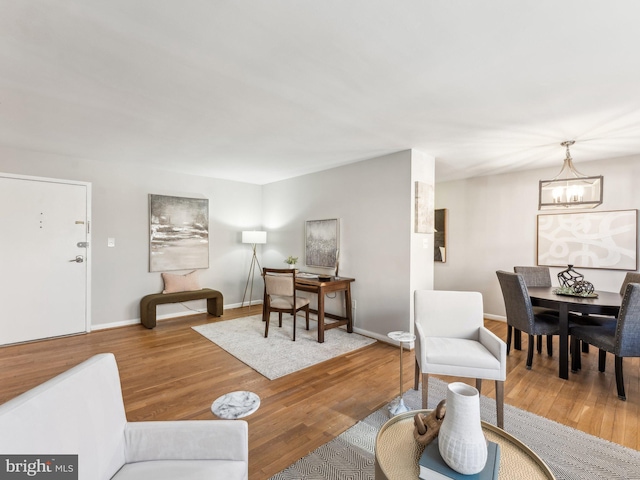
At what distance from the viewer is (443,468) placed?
1142 millimetres

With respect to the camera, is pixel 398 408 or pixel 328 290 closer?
pixel 398 408

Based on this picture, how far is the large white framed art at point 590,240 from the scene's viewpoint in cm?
383

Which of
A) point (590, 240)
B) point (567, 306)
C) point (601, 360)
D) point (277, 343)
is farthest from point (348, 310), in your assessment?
point (590, 240)

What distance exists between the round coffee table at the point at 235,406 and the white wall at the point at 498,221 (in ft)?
15.4

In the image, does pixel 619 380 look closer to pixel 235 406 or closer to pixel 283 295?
pixel 235 406

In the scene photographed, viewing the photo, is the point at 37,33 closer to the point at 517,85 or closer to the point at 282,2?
the point at 282,2

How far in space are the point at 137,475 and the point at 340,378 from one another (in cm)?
197

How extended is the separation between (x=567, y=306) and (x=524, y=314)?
0.36m

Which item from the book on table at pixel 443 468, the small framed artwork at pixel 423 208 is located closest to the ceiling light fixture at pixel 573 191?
the small framed artwork at pixel 423 208

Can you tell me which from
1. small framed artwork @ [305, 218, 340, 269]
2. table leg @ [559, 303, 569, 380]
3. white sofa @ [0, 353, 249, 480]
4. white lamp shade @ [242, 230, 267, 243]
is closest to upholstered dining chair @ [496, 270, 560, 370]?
table leg @ [559, 303, 569, 380]

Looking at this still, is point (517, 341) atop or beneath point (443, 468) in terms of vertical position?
beneath

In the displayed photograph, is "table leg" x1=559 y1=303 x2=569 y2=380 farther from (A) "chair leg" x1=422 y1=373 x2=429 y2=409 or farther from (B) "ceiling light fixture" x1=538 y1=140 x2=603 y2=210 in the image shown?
→ (A) "chair leg" x1=422 y1=373 x2=429 y2=409

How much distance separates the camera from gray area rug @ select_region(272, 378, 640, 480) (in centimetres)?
168

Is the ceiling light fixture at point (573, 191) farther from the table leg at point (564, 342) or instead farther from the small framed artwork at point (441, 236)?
the small framed artwork at point (441, 236)
